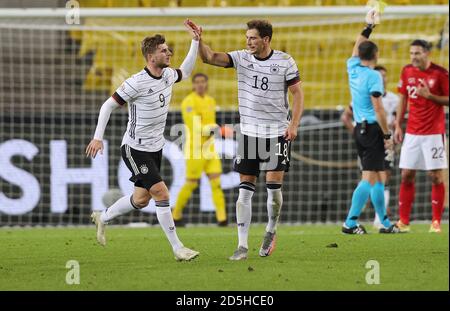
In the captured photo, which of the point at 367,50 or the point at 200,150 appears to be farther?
the point at 200,150

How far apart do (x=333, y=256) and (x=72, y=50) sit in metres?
9.18

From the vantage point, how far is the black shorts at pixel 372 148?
10297 millimetres

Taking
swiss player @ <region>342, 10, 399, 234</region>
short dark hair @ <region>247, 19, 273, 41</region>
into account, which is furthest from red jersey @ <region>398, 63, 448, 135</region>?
short dark hair @ <region>247, 19, 273, 41</region>

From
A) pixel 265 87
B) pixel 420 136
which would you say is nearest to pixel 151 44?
pixel 265 87

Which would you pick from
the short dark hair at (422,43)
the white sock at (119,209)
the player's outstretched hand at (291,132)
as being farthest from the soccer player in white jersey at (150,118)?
the short dark hair at (422,43)

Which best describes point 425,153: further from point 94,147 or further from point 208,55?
point 94,147

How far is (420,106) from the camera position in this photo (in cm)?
1069

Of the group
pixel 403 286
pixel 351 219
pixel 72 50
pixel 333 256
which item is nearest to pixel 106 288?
pixel 403 286

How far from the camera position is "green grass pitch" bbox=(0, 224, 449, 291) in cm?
635

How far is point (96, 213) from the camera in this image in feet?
29.4

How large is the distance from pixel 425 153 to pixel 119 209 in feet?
12.9

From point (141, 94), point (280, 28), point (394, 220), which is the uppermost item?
point (280, 28)

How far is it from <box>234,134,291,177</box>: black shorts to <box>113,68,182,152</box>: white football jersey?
0.72m

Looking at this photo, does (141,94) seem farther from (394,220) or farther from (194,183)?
(394,220)
